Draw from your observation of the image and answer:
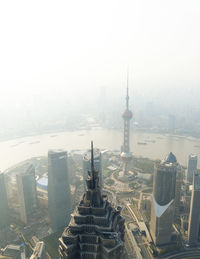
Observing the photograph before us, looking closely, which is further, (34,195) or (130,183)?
(130,183)

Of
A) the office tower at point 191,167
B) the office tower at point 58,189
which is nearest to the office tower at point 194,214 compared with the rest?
the office tower at point 58,189

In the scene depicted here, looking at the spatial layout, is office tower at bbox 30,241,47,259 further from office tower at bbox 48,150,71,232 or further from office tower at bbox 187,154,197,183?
office tower at bbox 187,154,197,183

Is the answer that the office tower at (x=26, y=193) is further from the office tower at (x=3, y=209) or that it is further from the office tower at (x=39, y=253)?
the office tower at (x=39, y=253)

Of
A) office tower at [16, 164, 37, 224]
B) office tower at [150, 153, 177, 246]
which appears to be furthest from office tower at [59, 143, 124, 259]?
office tower at [16, 164, 37, 224]

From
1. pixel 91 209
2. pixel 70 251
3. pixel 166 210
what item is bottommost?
pixel 166 210

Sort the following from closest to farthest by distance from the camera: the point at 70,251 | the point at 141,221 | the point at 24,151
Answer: the point at 70,251
the point at 141,221
the point at 24,151

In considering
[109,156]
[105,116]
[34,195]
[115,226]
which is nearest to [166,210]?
[115,226]

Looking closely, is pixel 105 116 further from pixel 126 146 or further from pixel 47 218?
pixel 47 218
